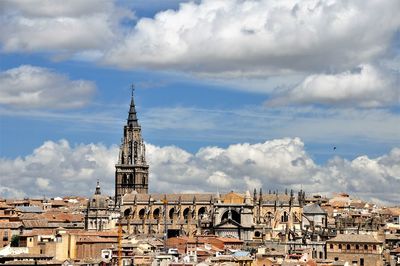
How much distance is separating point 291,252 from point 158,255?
24.9 m

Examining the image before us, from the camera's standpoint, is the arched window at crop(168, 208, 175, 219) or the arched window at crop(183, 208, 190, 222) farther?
the arched window at crop(168, 208, 175, 219)

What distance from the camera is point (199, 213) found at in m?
183

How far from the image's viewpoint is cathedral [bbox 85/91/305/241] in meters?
161

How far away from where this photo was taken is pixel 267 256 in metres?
111

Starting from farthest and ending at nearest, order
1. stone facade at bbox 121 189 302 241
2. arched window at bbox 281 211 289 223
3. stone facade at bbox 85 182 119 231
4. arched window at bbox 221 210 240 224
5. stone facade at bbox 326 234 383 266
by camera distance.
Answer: arched window at bbox 281 211 289 223 < stone facade at bbox 85 182 119 231 < arched window at bbox 221 210 240 224 < stone facade at bbox 121 189 302 241 < stone facade at bbox 326 234 383 266

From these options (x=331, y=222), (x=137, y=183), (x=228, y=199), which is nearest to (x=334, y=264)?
(x=228, y=199)

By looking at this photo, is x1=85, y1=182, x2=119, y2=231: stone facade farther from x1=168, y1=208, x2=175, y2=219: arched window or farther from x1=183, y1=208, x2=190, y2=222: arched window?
x1=183, y1=208, x2=190, y2=222: arched window

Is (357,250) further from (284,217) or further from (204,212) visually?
(204,212)

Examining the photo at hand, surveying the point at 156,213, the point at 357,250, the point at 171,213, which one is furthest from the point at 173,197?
the point at 357,250

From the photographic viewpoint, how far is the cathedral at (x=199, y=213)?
161 m

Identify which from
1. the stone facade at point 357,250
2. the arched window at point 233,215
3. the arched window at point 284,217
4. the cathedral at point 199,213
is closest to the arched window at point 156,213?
the cathedral at point 199,213

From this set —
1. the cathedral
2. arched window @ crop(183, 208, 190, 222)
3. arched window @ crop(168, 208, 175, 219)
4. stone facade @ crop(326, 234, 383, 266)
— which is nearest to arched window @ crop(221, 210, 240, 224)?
the cathedral

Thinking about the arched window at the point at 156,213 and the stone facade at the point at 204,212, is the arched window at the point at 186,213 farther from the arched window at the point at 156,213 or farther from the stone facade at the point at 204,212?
the arched window at the point at 156,213

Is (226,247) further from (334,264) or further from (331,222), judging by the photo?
(331,222)
